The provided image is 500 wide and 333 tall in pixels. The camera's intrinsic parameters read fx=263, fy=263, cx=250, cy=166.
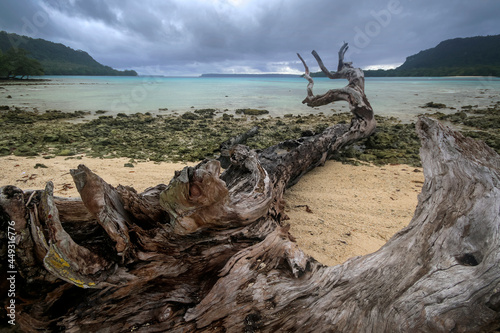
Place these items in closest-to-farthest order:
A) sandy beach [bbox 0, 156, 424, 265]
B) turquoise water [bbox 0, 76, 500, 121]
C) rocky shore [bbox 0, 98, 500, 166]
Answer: sandy beach [bbox 0, 156, 424, 265] < rocky shore [bbox 0, 98, 500, 166] < turquoise water [bbox 0, 76, 500, 121]

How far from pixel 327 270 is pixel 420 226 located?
85 cm

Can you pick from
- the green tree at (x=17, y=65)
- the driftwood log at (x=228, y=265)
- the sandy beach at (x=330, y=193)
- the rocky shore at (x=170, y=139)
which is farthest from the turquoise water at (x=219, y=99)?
the green tree at (x=17, y=65)

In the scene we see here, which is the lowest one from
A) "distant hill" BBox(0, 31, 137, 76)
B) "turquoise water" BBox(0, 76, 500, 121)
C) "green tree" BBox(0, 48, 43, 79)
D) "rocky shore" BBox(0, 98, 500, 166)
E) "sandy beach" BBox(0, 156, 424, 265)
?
"sandy beach" BBox(0, 156, 424, 265)

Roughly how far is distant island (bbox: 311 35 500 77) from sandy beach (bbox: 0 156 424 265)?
402ft

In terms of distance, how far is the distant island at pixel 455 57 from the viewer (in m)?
116

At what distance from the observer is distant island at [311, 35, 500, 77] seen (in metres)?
116

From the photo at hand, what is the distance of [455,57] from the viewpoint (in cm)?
14050

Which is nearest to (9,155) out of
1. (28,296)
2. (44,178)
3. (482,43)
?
(44,178)

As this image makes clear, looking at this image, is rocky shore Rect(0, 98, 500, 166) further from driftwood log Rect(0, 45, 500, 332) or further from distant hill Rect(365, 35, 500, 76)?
distant hill Rect(365, 35, 500, 76)

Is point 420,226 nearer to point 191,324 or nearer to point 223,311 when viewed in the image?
point 223,311

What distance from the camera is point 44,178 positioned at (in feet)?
16.9

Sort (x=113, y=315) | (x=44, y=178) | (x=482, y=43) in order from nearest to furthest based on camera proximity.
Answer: (x=113, y=315) → (x=44, y=178) → (x=482, y=43)

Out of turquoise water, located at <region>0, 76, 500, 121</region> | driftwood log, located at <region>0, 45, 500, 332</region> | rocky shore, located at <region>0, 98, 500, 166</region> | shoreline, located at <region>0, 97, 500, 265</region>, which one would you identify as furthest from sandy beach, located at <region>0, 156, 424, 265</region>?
turquoise water, located at <region>0, 76, 500, 121</region>

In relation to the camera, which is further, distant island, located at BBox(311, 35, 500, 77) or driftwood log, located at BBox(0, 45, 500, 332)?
distant island, located at BBox(311, 35, 500, 77)
